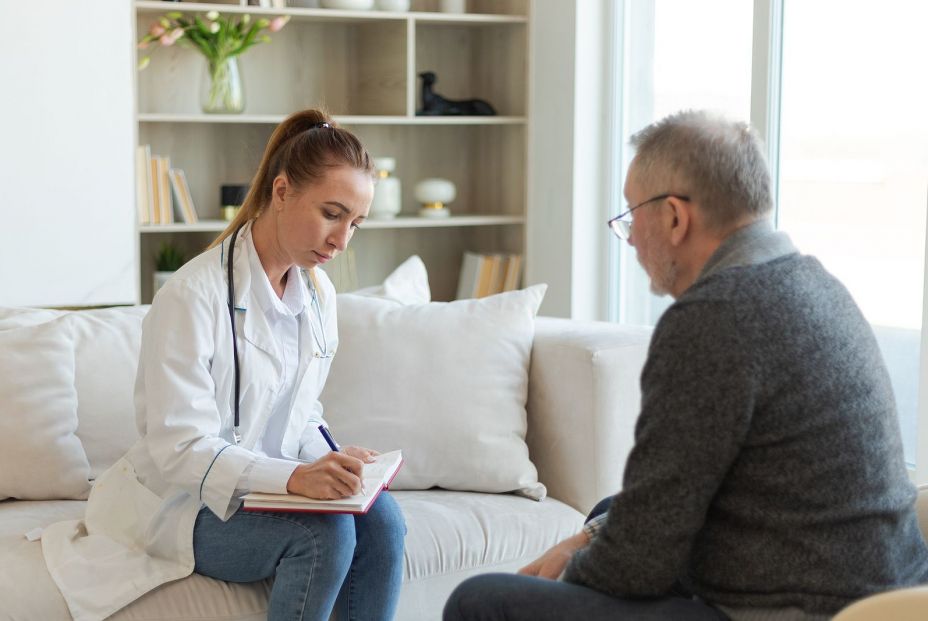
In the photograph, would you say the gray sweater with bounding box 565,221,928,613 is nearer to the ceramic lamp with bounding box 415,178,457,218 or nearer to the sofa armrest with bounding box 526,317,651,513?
the sofa armrest with bounding box 526,317,651,513

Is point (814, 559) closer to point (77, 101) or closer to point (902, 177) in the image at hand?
point (902, 177)

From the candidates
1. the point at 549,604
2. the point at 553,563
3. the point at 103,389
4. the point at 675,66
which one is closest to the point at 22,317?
the point at 103,389

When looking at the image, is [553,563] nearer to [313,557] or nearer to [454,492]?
[313,557]

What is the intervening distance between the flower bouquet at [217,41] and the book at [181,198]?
10.4 inches

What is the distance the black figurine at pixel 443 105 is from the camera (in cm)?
392

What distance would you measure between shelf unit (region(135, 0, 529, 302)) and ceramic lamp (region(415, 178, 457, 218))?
2.2 inches

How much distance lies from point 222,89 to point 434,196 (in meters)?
0.82

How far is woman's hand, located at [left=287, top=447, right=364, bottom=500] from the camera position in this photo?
1.77 m

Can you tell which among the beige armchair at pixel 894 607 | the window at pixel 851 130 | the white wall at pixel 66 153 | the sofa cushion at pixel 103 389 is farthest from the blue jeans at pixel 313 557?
the white wall at pixel 66 153

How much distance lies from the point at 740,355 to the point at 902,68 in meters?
1.75

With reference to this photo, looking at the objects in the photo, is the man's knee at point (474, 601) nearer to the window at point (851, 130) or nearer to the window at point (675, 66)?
the window at point (851, 130)

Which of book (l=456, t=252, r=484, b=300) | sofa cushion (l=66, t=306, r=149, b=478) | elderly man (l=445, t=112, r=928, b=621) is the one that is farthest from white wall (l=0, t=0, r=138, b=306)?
elderly man (l=445, t=112, r=928, b=621)

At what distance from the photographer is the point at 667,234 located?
143cm

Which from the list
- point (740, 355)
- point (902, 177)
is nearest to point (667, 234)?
point (740, 355)
